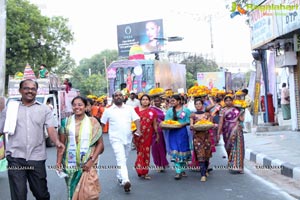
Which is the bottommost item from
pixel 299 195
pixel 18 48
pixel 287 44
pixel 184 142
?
pixel 299 195

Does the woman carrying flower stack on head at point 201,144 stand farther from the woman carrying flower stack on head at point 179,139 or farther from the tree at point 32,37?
the tree at point 32,37

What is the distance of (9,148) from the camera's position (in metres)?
5.03

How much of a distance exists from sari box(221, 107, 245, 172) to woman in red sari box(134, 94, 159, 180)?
133 cm

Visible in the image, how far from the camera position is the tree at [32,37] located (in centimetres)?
3095

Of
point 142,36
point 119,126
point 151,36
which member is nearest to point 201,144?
point 119,126

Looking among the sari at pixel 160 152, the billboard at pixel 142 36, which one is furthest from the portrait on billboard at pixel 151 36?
the sari at pixel 160 152

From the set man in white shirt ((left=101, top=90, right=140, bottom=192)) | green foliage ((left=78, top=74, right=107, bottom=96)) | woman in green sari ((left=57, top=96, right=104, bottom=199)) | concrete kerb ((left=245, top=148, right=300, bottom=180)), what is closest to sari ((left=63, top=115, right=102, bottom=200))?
woman in green sari ((left=57, top=96, right=104, bottom=199))

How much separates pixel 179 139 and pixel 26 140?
393 cm

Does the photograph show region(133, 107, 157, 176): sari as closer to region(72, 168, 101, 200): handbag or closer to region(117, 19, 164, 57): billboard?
region(72, 168, 101, 200): handbag

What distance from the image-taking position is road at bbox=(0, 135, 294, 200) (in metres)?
6.96

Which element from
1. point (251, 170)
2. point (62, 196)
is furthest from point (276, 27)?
point (62, 196)

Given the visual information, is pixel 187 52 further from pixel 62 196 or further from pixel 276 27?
pixel 62 196

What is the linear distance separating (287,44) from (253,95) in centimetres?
403

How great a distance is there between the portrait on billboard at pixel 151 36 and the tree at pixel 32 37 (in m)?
26.3
